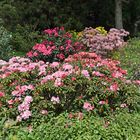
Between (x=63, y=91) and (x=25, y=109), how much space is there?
55 cm

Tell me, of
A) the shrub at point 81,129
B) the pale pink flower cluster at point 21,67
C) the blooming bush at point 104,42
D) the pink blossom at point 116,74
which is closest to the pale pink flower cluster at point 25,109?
the shrub at point 81,129

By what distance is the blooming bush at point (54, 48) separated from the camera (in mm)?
8634

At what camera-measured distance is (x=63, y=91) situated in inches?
209

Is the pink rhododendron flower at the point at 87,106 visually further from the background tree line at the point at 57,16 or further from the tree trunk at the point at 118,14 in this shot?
the tree trunk at the point at 118,14

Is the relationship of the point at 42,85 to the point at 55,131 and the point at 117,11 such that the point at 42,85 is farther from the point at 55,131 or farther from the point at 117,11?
the point at 117,11

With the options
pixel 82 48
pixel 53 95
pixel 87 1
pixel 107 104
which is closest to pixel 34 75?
pixel 53 95

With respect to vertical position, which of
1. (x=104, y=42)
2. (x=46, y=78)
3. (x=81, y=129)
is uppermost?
(x=46, y=78)

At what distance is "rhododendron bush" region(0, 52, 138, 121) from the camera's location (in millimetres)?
5301

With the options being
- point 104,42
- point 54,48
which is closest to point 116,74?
point 54,48

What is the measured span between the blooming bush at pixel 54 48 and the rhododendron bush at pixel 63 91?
2.73 metres

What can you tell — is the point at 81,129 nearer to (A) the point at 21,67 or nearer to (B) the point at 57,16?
(A) the point at 21,67

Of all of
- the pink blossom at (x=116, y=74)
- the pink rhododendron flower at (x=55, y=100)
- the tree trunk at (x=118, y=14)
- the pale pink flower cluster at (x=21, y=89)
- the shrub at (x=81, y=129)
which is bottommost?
the tree trunk at (x=118, y=14)

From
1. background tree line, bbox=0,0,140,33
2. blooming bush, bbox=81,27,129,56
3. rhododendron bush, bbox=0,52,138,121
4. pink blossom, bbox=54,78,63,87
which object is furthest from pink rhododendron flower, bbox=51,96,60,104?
background tree line, bbox=0,0,140,33

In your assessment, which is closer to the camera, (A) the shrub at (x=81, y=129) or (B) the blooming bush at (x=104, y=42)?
(A) the shrub at (x=81, y=129)
